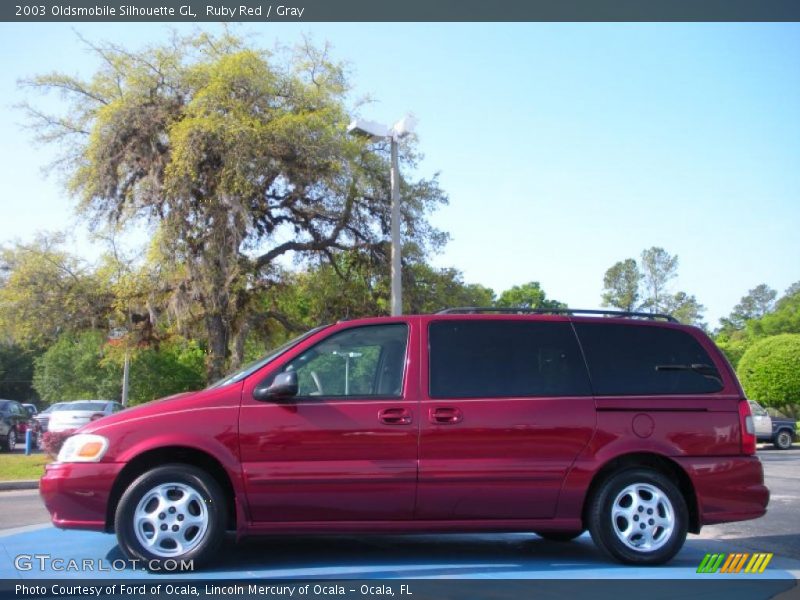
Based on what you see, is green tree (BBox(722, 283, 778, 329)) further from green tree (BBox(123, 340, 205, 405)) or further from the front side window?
the front side window

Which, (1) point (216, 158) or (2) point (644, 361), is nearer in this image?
(2) point (644, 361)

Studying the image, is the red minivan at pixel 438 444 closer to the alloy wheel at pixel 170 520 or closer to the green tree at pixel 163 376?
the alloy wheel at pixel 170 520

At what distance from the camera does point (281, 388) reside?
5832mm

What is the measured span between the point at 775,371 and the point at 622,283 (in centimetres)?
3694

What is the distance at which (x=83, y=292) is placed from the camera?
21578mm

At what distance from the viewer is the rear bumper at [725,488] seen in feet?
20.4

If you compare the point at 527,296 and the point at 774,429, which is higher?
the point at 527,296

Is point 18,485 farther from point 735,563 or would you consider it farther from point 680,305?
point 680,305

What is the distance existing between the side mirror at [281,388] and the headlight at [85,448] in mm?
1090

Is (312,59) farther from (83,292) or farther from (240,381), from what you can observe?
(240,381)

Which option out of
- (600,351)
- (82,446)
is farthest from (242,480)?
(600,351)

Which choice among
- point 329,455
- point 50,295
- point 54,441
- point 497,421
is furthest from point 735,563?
point 50,295

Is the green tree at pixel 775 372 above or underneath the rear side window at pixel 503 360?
above

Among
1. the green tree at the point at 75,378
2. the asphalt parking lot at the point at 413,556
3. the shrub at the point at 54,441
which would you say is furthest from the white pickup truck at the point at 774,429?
the green tree at the point at 75,378
